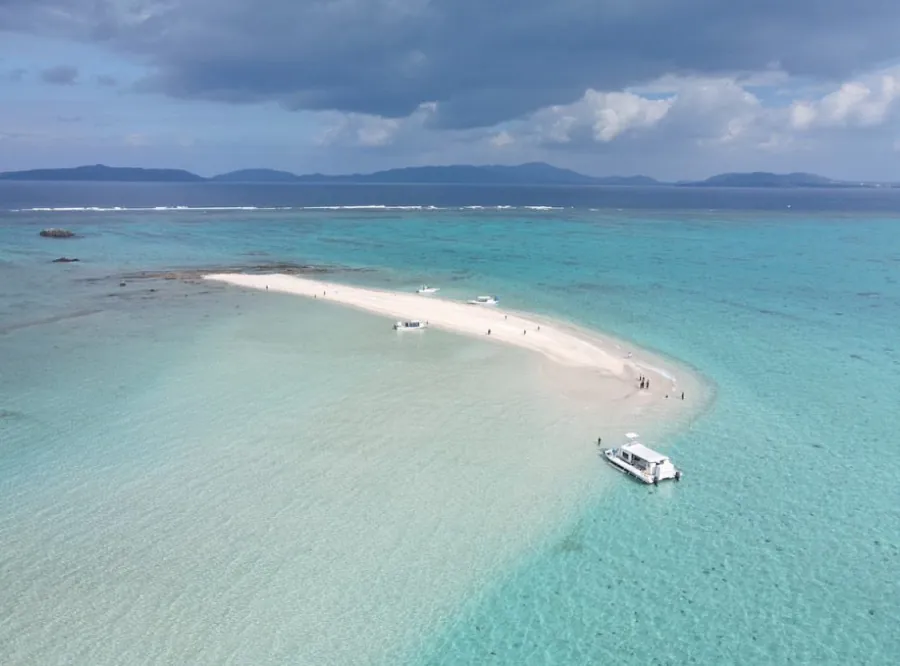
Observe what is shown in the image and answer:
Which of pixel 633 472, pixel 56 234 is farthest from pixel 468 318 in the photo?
pixel 56 234

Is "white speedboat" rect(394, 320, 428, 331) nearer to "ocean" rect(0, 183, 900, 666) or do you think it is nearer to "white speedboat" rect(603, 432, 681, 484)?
"ocean" rect(0, 183, 900, 666)

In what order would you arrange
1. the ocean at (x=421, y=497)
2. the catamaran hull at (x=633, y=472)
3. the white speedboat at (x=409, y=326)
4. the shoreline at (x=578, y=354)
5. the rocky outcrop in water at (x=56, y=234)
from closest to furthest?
the ocean at (x=421, y=497)
the catamaran hull at (x=633, y=472)
the shoreline at (x=578, y=354)
the white speedboat at (x=409, y=326)
the rocky outcrop in water at (x=56, y=234)

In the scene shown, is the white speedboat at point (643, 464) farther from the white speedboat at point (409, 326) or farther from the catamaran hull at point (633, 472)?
the white speedboat at point (409, 326)

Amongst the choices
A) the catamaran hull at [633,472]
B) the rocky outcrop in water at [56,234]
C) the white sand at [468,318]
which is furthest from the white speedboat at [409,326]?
the rocky outcrop in water at [56,234]

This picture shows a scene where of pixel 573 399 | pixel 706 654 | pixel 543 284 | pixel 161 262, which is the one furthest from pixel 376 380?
pixel 161 262

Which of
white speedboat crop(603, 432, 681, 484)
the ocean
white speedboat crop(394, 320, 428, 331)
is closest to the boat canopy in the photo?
white speedboat crop(603, 432, 681, 484)
